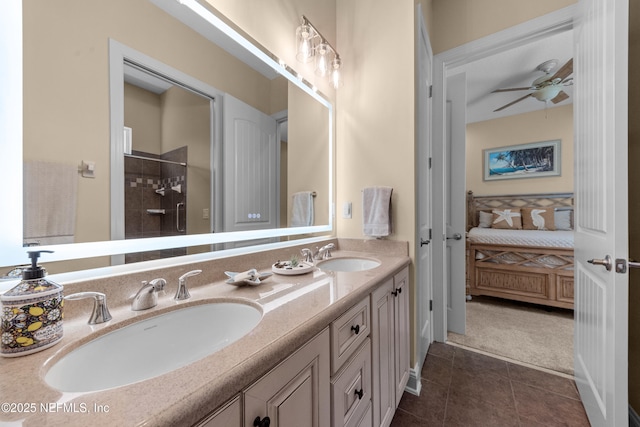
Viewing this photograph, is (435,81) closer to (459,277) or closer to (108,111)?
(459,277)

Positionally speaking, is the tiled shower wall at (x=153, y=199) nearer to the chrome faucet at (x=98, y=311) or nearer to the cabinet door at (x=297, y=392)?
the chrome faucet at (x=98, y=311)

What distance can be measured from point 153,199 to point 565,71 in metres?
3.50

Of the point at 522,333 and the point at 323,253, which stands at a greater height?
the point at 323,253

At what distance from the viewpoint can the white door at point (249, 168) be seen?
116cm

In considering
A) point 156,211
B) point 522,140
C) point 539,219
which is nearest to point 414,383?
point 156,211

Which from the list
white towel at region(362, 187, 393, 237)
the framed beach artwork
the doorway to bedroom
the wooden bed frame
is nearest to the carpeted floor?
the doorway to bedroom

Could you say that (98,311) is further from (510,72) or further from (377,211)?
(510,72)

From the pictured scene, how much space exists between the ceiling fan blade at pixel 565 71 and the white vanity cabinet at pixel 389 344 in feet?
8.13

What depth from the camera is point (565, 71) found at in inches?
92.0

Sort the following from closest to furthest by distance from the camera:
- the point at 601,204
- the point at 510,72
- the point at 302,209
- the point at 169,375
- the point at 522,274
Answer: the point at 169,375
the point at 601,204
the point at 302,209
the point at 522,274
the point at 510,72

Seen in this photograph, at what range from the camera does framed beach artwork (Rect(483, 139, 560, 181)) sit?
3.71 meters

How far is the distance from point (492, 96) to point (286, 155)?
3.52 meters

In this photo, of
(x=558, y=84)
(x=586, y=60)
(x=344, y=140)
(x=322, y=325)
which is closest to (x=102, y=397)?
(x=322, y=325)

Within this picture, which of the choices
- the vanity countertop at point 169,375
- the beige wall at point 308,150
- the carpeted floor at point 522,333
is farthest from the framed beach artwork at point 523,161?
the vanity countertop at point 169,375
